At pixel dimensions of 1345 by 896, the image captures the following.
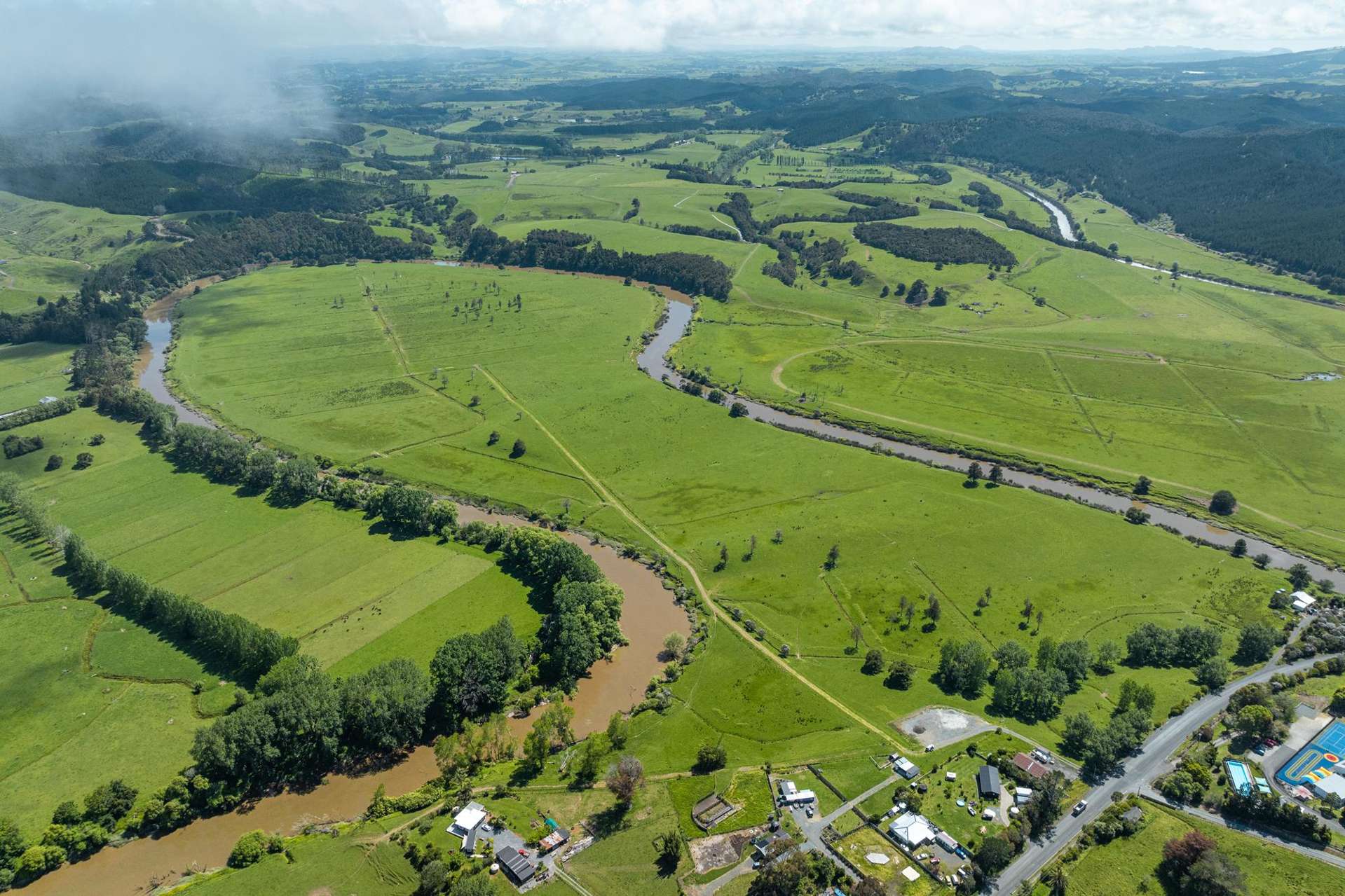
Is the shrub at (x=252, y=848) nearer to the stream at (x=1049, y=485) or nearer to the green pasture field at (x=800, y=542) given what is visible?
the green pasture field at (x=800, y=542)

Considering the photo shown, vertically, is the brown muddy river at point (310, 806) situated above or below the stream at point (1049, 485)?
below

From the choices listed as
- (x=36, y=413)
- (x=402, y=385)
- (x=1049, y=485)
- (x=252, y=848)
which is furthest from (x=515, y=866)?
(x=36, y=413)

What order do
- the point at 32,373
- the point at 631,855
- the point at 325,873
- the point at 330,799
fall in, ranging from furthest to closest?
the point at 32,373, the point at 330,799, the point at 631,855, the point at 325,873

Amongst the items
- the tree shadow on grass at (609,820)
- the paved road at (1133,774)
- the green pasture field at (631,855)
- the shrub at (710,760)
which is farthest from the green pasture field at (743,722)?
the paved road at (1133,774)

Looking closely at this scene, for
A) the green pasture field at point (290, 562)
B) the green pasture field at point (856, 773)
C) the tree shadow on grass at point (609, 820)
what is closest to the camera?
the tree shadow on grass at point (609, 820)

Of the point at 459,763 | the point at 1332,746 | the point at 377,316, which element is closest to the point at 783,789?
the point at 459,763

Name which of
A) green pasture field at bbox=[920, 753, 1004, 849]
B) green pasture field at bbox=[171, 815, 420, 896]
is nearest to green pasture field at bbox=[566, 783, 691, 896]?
green pasture field at bbox=[171, 815, 420, 896]

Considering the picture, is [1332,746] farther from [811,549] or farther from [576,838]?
[576,838]

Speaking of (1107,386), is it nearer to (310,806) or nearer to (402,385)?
(402,385)
